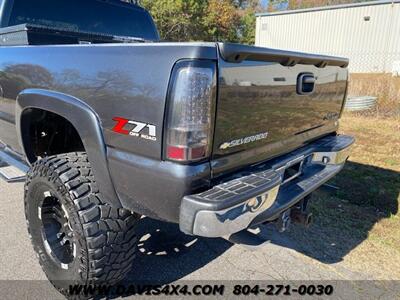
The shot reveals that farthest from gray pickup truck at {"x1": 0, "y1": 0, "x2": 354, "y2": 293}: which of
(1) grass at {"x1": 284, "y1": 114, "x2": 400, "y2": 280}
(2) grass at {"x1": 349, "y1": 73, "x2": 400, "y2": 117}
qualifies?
(2) grass at {"x1": 349, "y1": 73, "x2": 400, "y2": 117}

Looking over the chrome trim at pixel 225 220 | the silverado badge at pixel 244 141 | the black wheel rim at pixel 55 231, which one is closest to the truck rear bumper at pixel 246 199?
the chrome trim at pixel 225 220

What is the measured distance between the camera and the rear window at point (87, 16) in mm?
3564

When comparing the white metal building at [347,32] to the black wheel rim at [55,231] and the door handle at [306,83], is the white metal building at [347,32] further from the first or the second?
the black wheel rim at [55,231]

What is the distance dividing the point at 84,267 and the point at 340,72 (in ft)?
7.88

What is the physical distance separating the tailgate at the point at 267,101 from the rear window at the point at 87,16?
2510mm

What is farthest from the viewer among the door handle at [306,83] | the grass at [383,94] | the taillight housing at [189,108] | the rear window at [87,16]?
the grass at [383,94]

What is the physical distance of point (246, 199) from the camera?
1.79m

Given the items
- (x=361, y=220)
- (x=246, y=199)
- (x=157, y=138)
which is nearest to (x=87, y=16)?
(x=157, y=138)

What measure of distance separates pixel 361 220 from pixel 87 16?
11.7 ft

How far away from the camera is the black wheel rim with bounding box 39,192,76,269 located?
242 centimetres

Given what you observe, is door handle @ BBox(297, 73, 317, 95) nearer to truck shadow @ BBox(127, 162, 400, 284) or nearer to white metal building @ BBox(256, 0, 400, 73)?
truck shadow @ BBox(127, 162, 400, 284)

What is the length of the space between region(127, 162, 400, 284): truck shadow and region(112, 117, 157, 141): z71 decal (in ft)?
2.69

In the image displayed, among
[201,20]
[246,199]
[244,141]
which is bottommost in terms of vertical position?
[246,199]

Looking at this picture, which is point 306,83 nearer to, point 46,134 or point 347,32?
Answer: point 46,134
